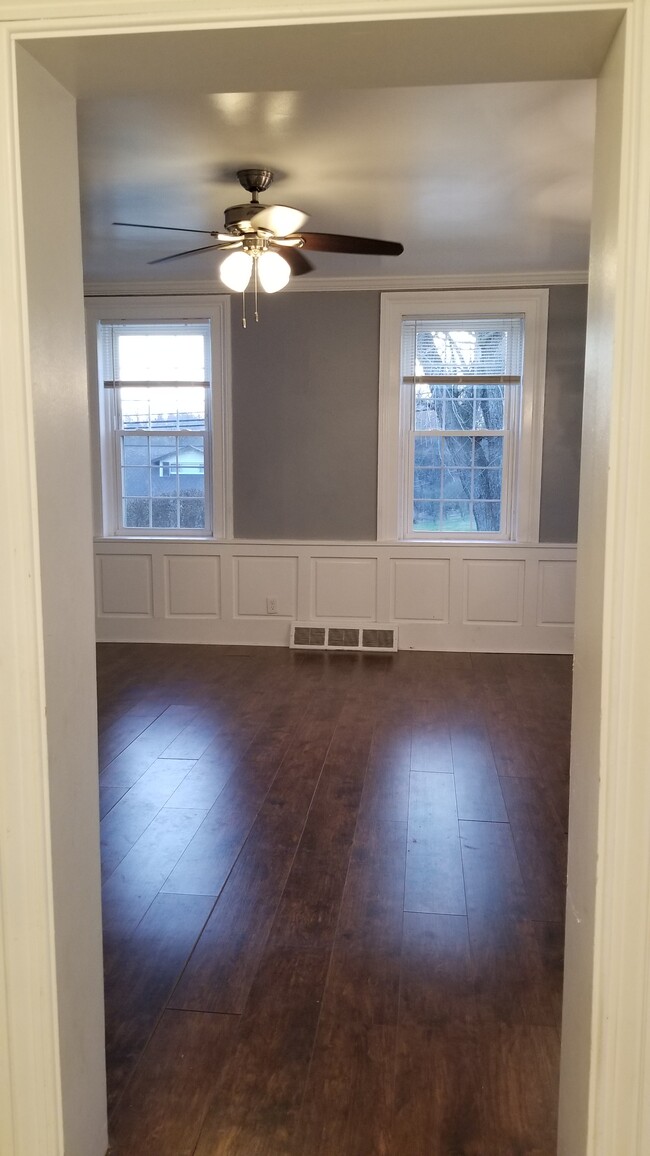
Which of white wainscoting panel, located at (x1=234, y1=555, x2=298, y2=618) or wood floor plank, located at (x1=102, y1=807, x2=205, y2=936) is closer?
wood floor plank, located at (x1=102, y1=807, x2=205, y2=936)

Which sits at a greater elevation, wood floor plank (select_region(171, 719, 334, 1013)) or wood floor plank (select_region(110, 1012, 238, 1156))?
wood floor plank (select_region(171, 719, 334, 1013))

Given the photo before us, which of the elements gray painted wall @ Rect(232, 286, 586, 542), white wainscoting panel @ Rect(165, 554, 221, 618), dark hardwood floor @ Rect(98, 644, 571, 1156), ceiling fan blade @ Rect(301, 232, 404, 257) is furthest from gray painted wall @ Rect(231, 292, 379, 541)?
ceiling fan blade @ Rect(301, 232, 404, 257)

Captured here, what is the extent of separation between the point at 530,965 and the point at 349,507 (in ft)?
13.8

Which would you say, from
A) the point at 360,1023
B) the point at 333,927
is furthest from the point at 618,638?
the point at 333,927

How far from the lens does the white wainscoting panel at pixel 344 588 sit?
245 inches

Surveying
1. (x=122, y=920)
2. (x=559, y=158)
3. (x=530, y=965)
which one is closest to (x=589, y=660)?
(x=530, y=965)

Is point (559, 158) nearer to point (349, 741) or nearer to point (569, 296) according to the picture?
point (569, 296)

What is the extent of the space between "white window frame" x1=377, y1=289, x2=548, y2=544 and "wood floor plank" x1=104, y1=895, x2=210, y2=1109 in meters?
3.93

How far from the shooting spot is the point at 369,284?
233 inches

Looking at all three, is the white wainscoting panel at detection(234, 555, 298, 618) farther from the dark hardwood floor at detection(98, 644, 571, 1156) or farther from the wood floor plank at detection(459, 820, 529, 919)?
the wood floor plank at detection(459, 820, 529, 919)

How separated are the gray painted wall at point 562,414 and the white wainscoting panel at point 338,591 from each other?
0.76 ft

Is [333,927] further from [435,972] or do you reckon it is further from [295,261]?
[295,261]

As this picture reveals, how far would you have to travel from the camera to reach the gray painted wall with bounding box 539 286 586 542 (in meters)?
5.82

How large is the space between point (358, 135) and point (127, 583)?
3.93 metres
